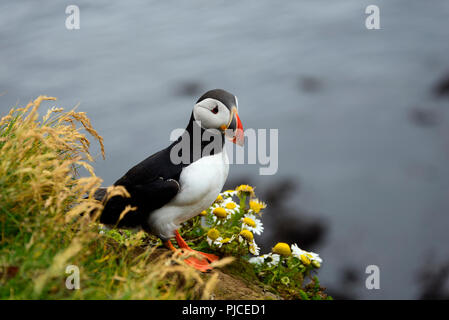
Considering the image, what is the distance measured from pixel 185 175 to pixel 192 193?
15 cm

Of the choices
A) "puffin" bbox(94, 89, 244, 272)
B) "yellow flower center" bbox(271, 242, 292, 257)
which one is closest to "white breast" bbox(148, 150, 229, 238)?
"puffin" bbox(94, 89, 244, 272)

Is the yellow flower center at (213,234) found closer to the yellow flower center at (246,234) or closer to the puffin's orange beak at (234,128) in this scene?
the yellow flower center at (246,234)

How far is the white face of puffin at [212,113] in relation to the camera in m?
3.62

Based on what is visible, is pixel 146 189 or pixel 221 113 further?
pixel 146 189

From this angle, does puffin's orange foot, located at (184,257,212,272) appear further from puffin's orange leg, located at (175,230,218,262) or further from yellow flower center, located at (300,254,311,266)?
yellow flower center, located at (300,254,311,266)

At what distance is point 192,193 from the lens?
3654 millimetres

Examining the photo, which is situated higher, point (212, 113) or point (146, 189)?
point (212, 113)

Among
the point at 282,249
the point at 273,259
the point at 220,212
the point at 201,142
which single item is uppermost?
the point at 201,142

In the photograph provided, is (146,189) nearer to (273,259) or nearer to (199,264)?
(199,264)
